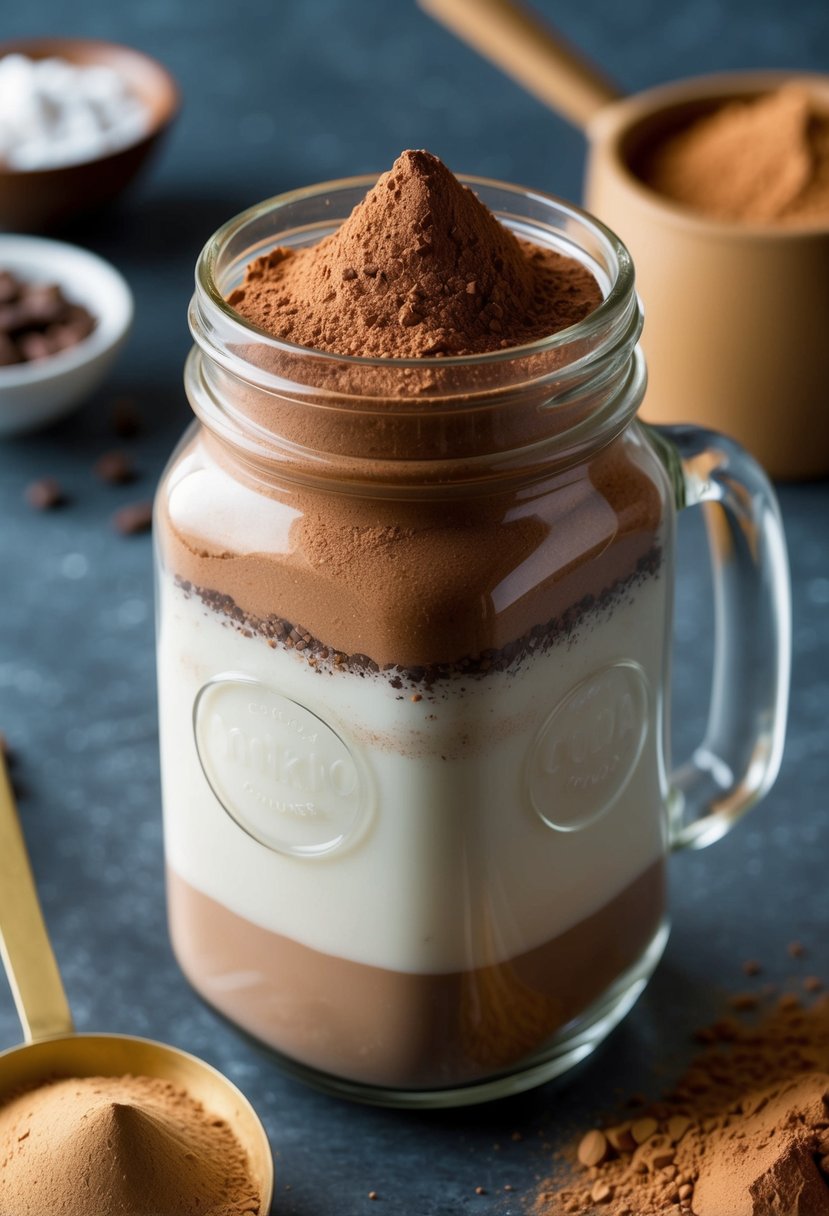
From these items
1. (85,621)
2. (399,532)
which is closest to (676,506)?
(399,532)

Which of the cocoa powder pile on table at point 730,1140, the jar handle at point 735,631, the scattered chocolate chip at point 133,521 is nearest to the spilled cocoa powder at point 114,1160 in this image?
the cocoa powder pile on table at point 730,1140

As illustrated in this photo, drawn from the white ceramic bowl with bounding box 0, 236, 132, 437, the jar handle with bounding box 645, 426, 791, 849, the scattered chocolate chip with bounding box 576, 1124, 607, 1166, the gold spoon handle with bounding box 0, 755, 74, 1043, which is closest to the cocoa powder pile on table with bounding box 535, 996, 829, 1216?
the scattered chocolate chip with bounding box 576, 1124, 607, 1166

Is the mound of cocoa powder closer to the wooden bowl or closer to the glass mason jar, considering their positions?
the glass mason jar

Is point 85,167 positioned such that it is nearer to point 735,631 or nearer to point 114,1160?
point 735,631

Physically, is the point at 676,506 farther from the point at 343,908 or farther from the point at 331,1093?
the point at 331,1093

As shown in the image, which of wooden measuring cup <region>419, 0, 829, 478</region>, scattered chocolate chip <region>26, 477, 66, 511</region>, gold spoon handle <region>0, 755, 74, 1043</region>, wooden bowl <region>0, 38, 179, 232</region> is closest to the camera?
gold spoon handle <region>0, 755, 74, 1043</region>

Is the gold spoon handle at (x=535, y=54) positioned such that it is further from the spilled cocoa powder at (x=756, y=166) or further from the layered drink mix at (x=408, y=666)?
the layered drink mix at (x=408, y=666)
